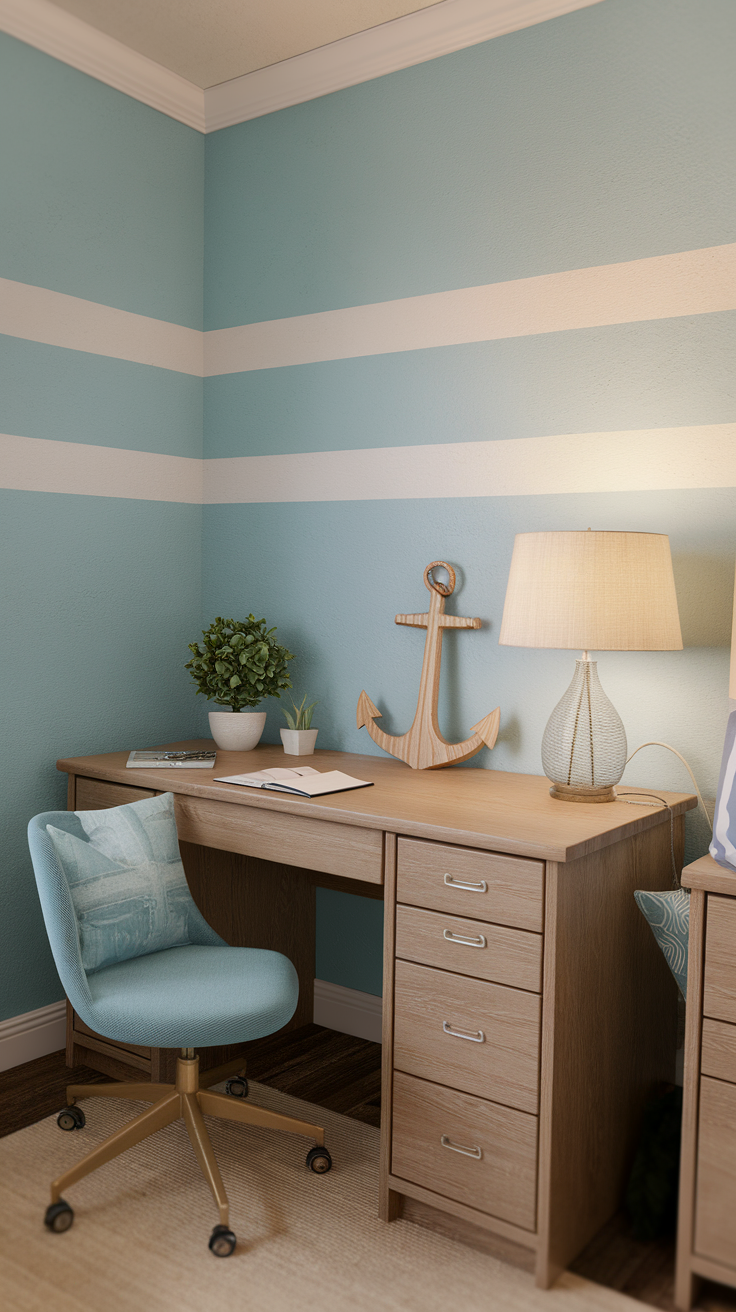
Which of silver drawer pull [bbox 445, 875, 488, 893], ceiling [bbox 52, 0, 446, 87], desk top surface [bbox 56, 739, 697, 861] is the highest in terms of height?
ceiling [bbox 52, 0, 446, 87]

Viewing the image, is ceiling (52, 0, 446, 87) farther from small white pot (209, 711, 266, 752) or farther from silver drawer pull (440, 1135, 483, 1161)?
silver drawer pull (440, 1135, 483, 1161)

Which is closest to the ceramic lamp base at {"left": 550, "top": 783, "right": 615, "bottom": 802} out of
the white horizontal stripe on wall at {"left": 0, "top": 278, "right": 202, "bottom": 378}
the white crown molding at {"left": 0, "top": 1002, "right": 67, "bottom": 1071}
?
the white crown molding at {"left": 0, "top": 1002, "right": 67, "bottom": 1071}

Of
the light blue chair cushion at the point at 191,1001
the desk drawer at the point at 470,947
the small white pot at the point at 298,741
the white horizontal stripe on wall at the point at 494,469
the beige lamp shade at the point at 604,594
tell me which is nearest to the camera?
the desk drawer at the point at 470,947

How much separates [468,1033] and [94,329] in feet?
6.75

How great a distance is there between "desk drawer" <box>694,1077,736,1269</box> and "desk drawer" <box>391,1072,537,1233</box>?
278 millimetres

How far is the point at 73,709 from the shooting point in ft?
8.69

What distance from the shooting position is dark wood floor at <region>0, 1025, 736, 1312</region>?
171 centimetres

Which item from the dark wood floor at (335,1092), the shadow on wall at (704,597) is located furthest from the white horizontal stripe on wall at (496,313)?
the dark wood floor at (335,1092)

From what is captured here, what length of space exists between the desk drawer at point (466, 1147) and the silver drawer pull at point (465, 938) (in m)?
0.28

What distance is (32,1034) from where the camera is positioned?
2.54 m

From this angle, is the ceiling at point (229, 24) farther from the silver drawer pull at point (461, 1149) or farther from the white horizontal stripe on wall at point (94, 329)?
the silver drawer pull at point (461, 1149)

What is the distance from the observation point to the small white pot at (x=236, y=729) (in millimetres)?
2654

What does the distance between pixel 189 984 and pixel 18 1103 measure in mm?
757

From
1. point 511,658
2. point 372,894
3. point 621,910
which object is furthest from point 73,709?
point 621,910
